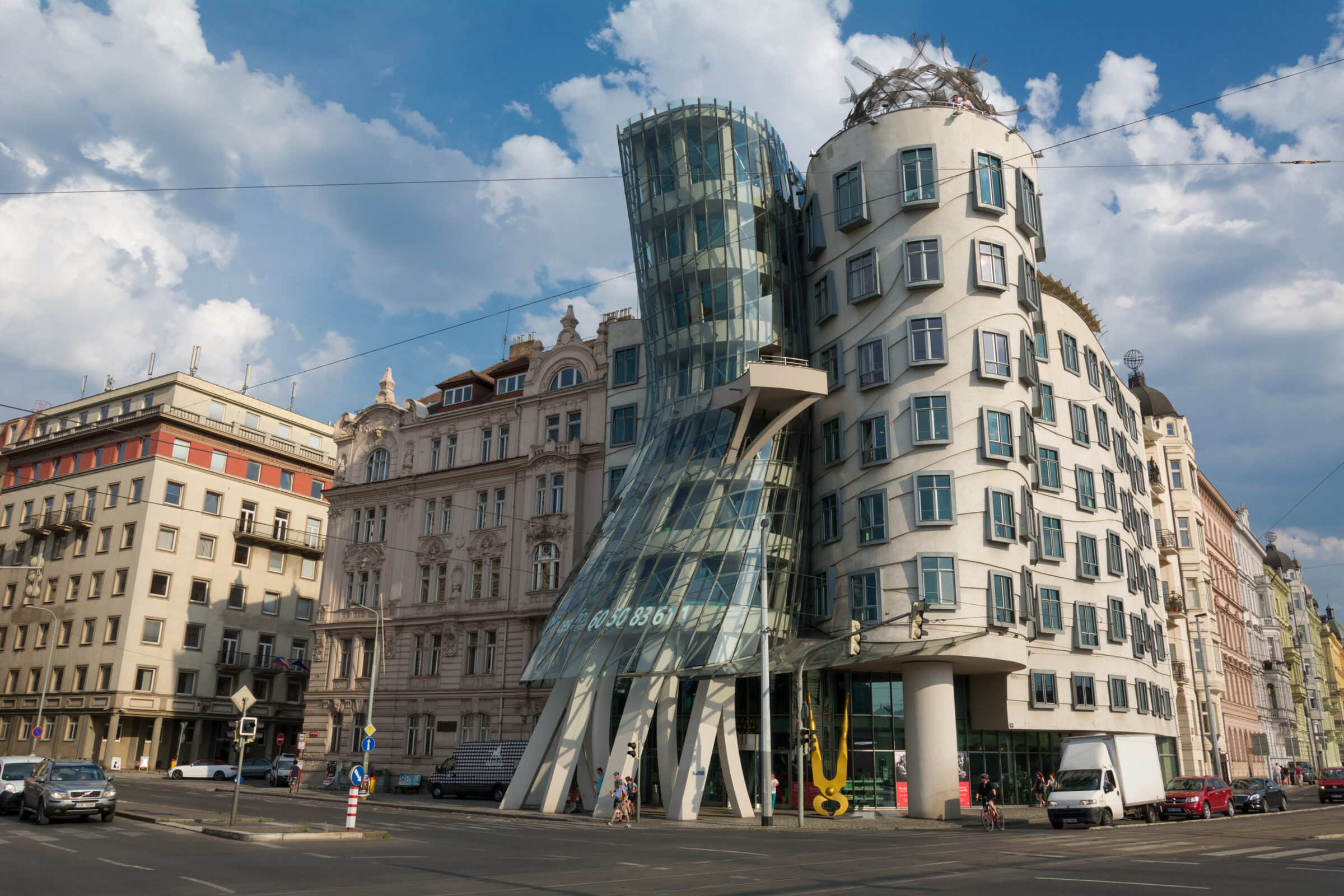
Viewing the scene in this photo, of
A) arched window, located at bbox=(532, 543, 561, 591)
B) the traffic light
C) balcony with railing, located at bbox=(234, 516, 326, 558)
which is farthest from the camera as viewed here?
balcony with railing, located at bbox=(234, 516, 326, 558)

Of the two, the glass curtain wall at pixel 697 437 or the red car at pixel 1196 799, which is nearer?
the red car at pixel 1196 799

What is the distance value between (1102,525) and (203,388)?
6311cm

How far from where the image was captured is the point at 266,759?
229 ft

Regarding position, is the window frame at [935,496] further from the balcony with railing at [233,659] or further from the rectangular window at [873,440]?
the balcony with railing at [233,659]

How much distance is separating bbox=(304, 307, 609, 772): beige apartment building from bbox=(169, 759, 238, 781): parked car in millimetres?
8531

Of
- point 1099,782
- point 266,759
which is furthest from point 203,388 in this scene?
point 1099,782

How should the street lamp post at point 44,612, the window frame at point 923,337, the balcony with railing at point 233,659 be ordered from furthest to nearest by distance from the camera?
the balcony with railing at point 233,659
the street lamp post at point 44,612
the window frame at point 923,337

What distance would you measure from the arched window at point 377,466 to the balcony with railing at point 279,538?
12396mm

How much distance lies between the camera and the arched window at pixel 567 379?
5616cm

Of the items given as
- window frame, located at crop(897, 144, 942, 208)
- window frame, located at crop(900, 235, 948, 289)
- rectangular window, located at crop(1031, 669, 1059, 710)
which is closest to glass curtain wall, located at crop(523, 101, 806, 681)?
window frame, located at crop(900, 235, 948, 289)

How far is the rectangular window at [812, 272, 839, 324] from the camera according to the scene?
45.2m

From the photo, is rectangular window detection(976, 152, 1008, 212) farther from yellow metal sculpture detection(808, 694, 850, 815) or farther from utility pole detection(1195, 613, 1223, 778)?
utility pole detection(1195, 613, 1223, 778)

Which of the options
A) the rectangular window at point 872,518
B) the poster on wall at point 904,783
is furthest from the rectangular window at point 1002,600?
the poster on wall at point 904,783

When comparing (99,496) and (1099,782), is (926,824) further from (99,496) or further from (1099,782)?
(99,496)
